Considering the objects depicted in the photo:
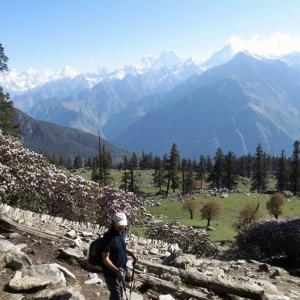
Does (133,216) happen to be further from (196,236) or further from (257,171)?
(257,171)

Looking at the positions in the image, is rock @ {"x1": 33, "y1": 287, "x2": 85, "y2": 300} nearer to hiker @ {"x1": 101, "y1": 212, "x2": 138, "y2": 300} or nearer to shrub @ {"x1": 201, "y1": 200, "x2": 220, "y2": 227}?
hiker @ {"x1": 101, "y1": 212, "x2": 138, "y2": 300}

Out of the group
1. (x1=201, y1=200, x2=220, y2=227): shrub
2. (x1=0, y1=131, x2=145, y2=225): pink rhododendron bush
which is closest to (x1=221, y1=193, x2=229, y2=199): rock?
(x1=201, y1=200, x2=220, y2=227): shrub

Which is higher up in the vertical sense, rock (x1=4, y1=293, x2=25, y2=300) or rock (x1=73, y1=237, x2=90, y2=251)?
rock (x1=73, y1=237, x2=90, y2=251)

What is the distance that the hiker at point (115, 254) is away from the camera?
32.5 ft

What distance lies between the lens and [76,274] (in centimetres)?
1366

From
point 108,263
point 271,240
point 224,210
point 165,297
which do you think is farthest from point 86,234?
point 224,210

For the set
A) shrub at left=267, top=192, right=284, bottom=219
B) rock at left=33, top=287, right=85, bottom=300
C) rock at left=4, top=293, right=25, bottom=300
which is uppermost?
shrub at left=267, top=192, right=284, bottom=219

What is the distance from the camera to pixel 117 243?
10.1 metres

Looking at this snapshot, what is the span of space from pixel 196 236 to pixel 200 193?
66.0 m

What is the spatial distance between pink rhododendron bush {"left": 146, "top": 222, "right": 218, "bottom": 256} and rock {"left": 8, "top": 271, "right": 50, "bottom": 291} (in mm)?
16648

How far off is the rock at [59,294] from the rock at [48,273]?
48 cm

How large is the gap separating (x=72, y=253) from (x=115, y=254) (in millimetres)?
4951

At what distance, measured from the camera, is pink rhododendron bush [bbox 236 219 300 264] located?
81.3 ft

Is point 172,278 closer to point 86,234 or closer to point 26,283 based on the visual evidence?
point 26,283
